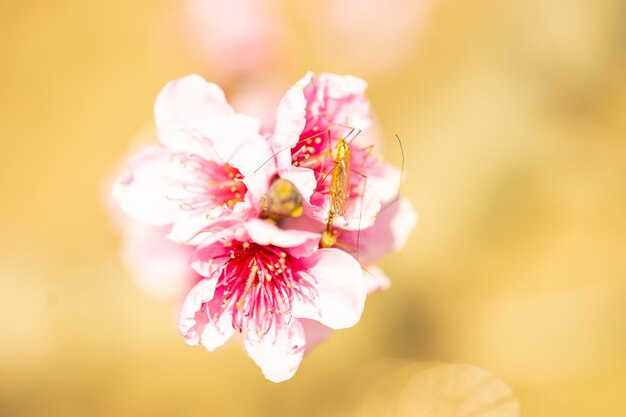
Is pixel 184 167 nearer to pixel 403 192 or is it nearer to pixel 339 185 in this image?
pixel 339 185

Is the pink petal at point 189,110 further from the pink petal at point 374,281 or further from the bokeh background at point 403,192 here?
the bokeh background at point 403,192

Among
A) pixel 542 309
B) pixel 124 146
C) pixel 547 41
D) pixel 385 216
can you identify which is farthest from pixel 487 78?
pixel 124 146

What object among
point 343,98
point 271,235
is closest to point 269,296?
point 271,235

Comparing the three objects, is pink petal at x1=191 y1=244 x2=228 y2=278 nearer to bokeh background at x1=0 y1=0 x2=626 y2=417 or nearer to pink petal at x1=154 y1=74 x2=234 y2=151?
pink petal at x1=154 y1=74 x2=234 y2=151

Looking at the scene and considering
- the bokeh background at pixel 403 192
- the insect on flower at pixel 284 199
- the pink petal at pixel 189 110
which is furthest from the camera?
the bokeh background at pixel 403 192

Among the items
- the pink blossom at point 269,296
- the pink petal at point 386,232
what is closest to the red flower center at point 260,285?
the pink blossom at point 269,296

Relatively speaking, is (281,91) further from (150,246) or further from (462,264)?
(462,264)
